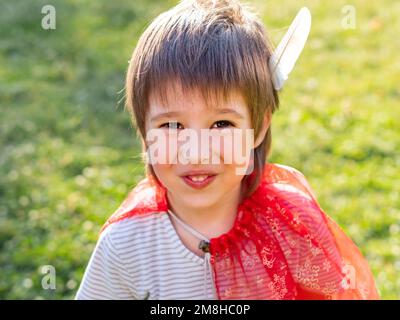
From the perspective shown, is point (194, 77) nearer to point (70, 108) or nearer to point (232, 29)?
point (232, 29)

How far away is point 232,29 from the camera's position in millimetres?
2008

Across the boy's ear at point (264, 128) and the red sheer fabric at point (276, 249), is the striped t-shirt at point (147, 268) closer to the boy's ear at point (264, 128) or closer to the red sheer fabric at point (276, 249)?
the red sheer fabric at point (276, 249)

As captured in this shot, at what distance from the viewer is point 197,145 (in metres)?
1.90

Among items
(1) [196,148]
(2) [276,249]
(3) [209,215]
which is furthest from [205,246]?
(1) [196,148]

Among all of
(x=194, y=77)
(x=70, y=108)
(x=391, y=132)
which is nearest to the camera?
(x=194, y=77)

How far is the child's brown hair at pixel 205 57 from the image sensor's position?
6.32 feet

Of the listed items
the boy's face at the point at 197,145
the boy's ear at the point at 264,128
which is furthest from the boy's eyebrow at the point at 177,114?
the boy's ear at the point at 264,128

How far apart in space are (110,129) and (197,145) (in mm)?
2307

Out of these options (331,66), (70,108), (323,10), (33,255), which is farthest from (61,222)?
(323,10)

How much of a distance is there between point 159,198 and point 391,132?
2.15m

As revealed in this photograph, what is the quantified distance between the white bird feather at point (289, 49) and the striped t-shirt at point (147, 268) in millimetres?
511

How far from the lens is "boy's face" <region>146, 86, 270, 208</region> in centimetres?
191

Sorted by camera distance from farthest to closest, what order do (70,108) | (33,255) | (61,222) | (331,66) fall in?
(331,66) < (70,108) < (61,222) < (33,255)

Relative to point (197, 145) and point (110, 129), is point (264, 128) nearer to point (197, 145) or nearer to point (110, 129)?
point (197, 145)
